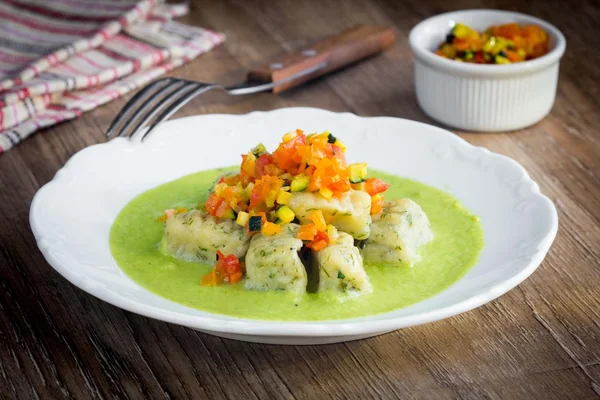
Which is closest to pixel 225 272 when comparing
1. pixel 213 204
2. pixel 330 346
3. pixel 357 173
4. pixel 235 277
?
pixel 235 277

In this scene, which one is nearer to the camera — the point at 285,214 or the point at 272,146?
→ the point at 285,214

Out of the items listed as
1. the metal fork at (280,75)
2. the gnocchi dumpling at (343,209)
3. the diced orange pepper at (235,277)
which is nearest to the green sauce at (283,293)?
the diced orange pepper at (235,277)

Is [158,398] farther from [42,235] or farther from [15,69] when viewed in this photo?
[15,69]

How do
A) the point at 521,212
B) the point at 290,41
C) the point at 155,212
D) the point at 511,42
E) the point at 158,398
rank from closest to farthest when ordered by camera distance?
the point at 158,398 → the point at 521,212 → the point at 155,212 → the point at 511,42 → the point at 290,41

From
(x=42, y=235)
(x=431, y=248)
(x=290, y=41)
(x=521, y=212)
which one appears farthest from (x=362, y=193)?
(x=290, y=41)

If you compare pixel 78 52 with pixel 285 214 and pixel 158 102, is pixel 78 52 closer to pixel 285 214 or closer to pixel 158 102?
pixel 158 102

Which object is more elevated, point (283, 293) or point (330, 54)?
point (283, 293)
